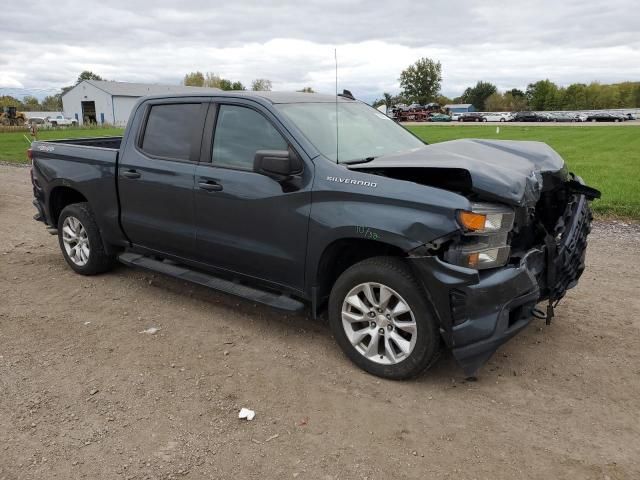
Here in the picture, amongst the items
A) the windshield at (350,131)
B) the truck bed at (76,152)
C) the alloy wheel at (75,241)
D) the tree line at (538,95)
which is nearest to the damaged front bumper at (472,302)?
the windshield at (350,131)

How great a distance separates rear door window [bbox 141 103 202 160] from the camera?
190 inches

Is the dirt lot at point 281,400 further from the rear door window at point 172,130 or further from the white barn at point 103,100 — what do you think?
the white barn at point 103,100

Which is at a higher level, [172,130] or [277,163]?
[172,130]

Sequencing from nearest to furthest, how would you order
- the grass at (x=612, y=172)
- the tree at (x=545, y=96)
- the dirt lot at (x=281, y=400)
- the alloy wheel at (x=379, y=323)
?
the dirt lot at (x=281, y=400), the alloy wheel at (x=379, y=323), the grass at (x=612, y=172), the tree at (x=545, y=96)

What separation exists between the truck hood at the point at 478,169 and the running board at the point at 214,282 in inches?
45.6

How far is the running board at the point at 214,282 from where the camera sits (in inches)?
168

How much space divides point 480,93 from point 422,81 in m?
24.4

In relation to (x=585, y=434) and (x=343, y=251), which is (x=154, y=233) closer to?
(x=343, y=251)

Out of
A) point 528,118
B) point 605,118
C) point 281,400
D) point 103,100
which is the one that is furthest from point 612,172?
point 103,100

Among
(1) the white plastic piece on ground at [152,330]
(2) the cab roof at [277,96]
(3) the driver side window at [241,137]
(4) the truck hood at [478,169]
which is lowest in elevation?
(1) the white plastic piece on ground at [152,330]

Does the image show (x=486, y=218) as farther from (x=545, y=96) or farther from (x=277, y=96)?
(x=545, y=96)

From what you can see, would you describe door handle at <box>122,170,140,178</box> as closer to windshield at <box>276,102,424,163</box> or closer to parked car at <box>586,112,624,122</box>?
windshield at <box>276,102,424,163</box>

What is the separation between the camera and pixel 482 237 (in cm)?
345

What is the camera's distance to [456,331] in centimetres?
344
